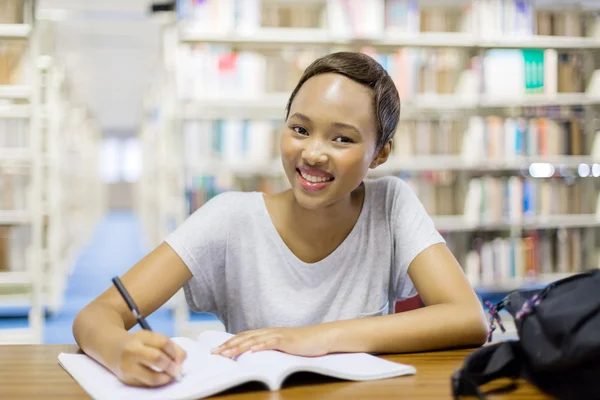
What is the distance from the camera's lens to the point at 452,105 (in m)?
4.18

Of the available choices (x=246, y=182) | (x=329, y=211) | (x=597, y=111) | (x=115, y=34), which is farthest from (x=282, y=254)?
(x=115, y=34)

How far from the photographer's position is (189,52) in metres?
3.92

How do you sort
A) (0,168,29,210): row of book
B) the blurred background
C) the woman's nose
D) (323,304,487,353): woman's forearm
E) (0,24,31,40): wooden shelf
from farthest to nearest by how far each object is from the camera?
(0,168,29,210): row of book → the blurred background → (0,24,31,40): wooden shelf → the woman's nose → (323,304,487,353): woman's forearm

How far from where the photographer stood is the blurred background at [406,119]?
12.9ft

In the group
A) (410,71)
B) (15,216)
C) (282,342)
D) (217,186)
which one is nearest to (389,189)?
(282,342)

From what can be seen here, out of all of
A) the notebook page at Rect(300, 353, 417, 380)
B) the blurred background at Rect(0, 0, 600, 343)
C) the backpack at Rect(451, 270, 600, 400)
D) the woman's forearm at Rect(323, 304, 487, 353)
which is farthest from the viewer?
the blurred background at Rect(0, 0, 600, 343)

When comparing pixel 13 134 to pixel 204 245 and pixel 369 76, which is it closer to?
pixel 204 245

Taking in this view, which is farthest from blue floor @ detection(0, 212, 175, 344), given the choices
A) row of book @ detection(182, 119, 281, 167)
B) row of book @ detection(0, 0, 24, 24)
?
row of book @ detection(0, 0, 24, 24)

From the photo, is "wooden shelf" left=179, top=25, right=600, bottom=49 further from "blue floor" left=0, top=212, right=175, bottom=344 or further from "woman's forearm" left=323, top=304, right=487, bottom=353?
"woman's forearm" left=323, top=304, right=487, bottom=353

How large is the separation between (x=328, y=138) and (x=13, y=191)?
11.5 ft

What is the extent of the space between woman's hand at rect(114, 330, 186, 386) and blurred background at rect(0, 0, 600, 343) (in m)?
2.95

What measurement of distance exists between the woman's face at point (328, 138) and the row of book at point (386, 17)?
2.92 meters

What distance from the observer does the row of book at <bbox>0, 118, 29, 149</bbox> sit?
410 cm

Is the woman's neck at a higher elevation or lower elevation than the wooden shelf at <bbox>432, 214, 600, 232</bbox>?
higher
